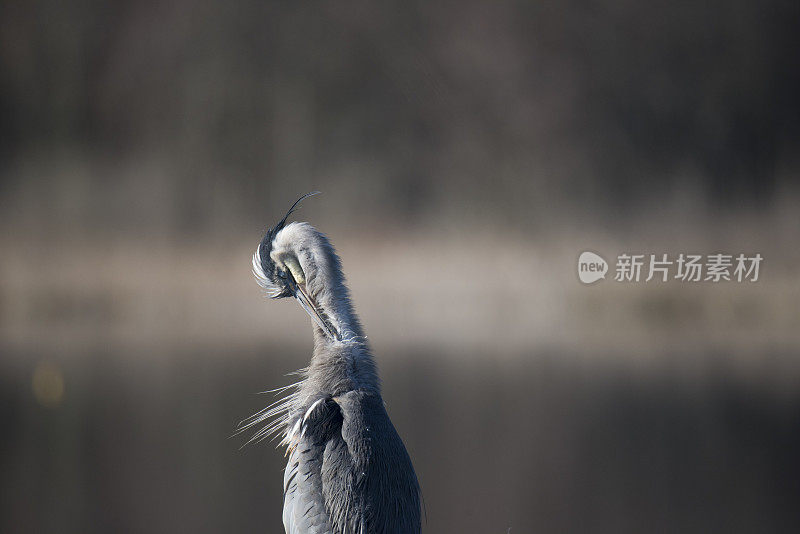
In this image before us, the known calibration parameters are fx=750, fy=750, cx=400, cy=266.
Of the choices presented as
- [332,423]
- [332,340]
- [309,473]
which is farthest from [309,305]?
[309,473]

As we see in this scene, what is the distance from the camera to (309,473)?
6.39ft

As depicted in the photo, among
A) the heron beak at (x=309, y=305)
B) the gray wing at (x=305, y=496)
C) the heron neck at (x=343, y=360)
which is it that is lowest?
the gray wing at (x=305, y=496)

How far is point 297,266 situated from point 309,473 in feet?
1.98

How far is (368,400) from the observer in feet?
6.64

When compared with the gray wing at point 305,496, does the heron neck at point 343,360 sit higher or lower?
higher

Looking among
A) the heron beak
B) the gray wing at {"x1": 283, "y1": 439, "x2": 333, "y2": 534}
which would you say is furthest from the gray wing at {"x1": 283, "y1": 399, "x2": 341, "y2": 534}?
the heron beak

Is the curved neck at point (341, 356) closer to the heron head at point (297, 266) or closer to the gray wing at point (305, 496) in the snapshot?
the heron head at point (297, 266)

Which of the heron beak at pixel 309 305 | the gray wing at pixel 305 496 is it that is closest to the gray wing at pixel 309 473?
the gray wing at pixel 305 496

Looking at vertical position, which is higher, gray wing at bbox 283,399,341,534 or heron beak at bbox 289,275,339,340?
heron beak at bbox 289,275,339,340

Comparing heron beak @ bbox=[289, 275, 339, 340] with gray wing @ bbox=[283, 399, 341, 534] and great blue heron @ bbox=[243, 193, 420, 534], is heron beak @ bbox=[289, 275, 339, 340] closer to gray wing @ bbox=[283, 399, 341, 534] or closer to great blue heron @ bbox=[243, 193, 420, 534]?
great blue heron @ bbox=[243, 193, 420, 534]

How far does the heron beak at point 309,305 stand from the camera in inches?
84.1

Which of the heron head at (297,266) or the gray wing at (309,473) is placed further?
the heron head at (297,266)

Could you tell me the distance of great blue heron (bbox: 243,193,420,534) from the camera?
1.90 metres

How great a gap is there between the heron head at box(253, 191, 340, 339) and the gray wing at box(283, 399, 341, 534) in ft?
0.80
